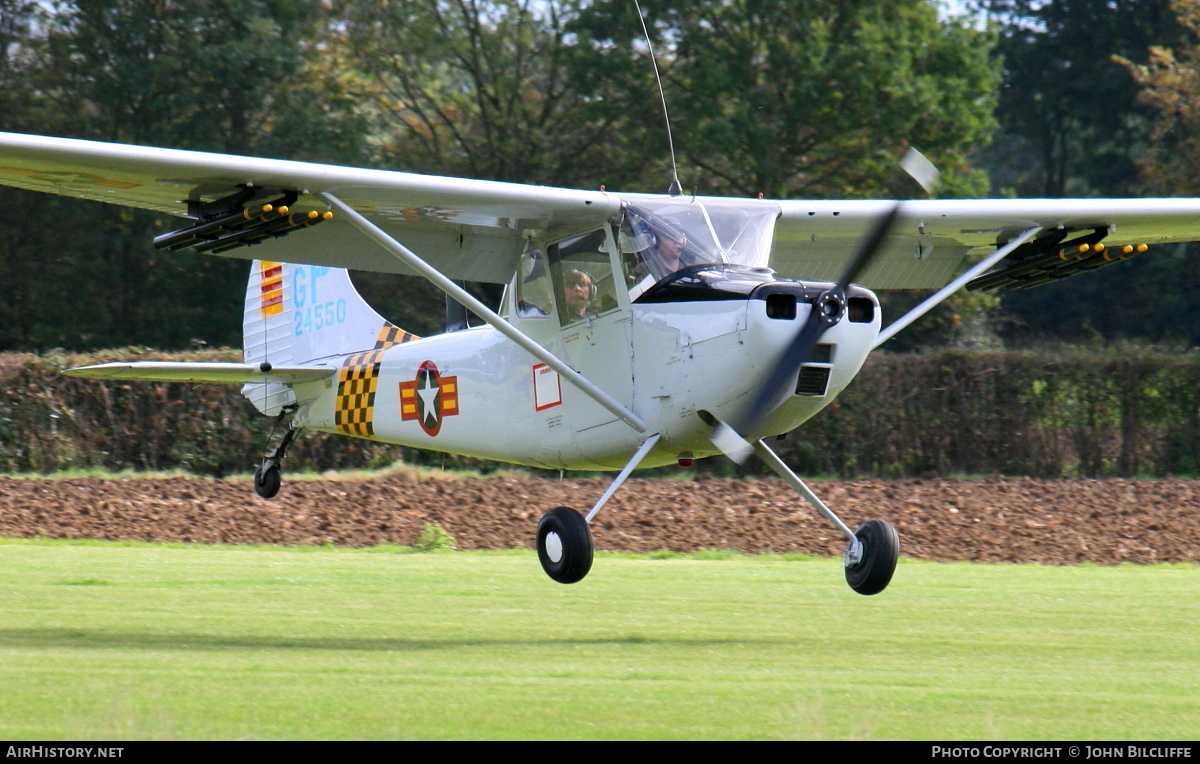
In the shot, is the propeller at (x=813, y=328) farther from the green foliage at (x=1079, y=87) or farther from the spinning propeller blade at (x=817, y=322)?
the green foliage at (x=1079, y=87)

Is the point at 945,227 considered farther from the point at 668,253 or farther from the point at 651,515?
the point at 651,515

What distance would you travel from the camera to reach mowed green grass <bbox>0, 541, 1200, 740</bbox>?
5664mm

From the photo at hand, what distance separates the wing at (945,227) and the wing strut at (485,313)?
7.18 feet

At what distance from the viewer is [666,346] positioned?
879cm

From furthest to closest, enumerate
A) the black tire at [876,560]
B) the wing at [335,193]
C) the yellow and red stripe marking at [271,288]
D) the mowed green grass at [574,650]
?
the yellow and red stripe marking at [271,288] < the black tire at [876,560] < the wing at [335,193] < the mowed green grass at [574,650]

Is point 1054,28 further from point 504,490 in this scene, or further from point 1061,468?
point 504,490

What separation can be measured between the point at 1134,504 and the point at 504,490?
7.42 m

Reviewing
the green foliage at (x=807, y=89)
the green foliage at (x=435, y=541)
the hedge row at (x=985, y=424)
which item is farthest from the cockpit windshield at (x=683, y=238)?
the green foliage at (x=807, y=89)

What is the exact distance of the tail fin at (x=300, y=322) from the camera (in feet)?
41.8

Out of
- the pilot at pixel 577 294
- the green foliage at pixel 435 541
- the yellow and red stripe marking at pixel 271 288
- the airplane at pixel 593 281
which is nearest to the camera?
the airplane at pixel 593 281

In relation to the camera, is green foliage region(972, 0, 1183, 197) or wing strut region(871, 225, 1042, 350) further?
green foliage region(972, 0, 1183, 197)

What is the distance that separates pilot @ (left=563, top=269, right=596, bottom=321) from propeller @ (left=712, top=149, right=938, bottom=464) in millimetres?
1524

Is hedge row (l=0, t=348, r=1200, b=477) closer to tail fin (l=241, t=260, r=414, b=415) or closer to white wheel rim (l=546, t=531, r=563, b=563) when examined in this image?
tail fin (l=241, t=260, r=414, b=415)

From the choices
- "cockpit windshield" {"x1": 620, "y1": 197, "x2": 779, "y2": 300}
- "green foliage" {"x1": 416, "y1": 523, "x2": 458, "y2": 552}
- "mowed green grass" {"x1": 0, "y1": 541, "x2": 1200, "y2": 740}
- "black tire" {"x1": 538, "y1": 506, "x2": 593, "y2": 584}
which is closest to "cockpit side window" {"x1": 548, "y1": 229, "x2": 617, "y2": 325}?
"cockpit windshield" {"x1": 620, "y1": 197, "x2": 779, "y2": 300}
